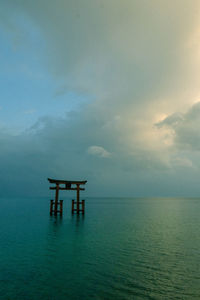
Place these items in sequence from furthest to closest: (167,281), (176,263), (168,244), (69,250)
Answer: (168,244) → (69,250) → (176,263) → (167,281)

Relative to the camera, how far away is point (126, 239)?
2202 centimetres

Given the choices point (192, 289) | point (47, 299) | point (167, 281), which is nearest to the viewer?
point (47, 299)

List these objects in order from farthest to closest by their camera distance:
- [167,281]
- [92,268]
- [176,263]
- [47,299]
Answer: [176,263] < [92,268] < [167,281] < [47,299]

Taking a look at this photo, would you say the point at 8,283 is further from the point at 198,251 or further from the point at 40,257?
the point at 198,251

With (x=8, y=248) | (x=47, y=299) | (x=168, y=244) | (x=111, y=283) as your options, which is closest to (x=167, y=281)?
(x=111, y=283)

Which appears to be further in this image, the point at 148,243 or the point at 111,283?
the point at 148,243

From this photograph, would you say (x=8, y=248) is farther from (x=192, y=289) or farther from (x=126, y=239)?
(x=192, y=289)

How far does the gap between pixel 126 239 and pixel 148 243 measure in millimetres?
2550

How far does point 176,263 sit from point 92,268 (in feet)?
20.2

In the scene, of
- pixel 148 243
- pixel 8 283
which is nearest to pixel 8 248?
pixel 8 283

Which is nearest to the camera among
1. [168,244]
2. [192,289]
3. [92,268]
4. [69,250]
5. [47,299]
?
[47,299]

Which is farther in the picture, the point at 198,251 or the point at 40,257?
the point at 198,251

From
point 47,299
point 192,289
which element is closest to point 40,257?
point 47,299

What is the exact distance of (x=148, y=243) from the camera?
20.5m
